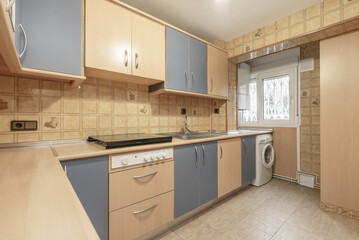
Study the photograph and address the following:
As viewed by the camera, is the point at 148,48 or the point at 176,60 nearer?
the point at 148,48

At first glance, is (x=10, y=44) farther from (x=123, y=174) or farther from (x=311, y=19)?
(x=311, y=19)

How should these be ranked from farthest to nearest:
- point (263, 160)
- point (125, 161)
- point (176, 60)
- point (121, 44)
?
point (263, 160) < point (176, 60) < point (121, 44) < point (125, 161)

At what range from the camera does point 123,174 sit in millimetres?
1265

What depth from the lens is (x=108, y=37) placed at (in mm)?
1439

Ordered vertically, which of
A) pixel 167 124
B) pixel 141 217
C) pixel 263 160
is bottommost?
pixel 141 217

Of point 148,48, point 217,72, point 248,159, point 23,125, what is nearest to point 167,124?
point 148,48

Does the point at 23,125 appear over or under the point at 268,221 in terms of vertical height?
over

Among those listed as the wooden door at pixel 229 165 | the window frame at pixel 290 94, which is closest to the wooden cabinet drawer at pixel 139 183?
the wooden door at pixel 229 165

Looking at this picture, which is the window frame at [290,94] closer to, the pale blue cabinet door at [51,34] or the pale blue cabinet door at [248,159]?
the pale blue cabinet door at [248,159]

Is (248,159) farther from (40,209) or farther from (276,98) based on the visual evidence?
(40,209)

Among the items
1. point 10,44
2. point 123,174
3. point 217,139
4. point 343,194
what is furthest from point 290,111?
point 10,44

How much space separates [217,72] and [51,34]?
1.99m

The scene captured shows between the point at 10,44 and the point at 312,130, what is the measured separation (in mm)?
3455

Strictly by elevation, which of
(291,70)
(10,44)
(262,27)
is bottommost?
(10,44)
